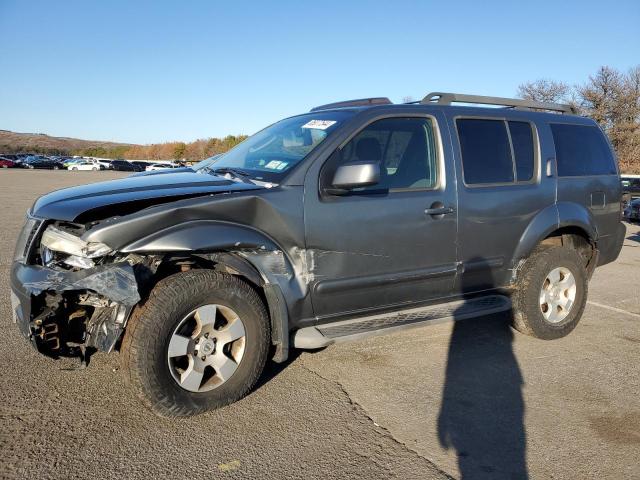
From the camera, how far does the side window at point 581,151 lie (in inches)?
192

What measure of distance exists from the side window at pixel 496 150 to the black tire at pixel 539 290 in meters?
0.72

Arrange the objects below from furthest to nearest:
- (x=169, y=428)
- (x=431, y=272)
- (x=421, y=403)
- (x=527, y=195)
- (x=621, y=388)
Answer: (x=527, y=195), (x=431, y=272), (x=621, y=388), (x=421, y=403), (x=169, y=428)

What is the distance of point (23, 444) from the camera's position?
9.16 feet

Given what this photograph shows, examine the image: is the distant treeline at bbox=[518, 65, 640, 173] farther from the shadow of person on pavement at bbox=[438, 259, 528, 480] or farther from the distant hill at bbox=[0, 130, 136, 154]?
the distant hill at bbox=[0, 130, 136, 154]

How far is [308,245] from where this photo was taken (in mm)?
3455

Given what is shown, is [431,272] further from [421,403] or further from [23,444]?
[23,444]

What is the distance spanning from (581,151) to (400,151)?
2.18 metres

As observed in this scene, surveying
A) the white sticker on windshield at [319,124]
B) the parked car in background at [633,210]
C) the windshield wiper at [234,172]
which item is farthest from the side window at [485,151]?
the parked car in background at [633,210]

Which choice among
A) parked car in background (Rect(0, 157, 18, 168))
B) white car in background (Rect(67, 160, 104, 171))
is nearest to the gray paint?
white car in background (Rect(67, 160, 104, 171))

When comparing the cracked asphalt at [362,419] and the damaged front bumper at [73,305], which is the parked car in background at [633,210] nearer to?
the cracked asphalt at [362,419]

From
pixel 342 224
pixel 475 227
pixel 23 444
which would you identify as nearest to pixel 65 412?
pixel 23 444

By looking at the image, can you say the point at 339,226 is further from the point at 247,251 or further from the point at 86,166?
the point at 86,166

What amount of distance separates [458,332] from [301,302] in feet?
6.74

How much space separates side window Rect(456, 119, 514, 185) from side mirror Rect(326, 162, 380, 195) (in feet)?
3.63
